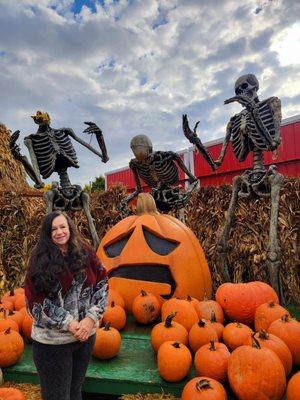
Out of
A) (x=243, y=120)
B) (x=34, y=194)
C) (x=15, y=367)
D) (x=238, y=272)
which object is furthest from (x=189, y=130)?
(x=34, y=194)

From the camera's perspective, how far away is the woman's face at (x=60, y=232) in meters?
2.14

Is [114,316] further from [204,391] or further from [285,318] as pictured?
[285,318]

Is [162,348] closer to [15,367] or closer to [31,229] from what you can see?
[15,367]

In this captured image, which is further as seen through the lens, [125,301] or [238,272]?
[238,272]

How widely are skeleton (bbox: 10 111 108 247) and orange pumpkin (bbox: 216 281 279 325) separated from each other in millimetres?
1746

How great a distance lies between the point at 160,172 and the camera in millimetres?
4484

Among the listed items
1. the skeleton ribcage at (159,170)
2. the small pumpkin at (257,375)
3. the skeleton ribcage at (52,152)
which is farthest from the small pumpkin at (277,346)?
the skeleton ribcage at (52,152)

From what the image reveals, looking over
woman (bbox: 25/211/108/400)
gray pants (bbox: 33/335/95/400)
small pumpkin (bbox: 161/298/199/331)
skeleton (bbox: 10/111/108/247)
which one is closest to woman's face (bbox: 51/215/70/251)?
woman (bbox: 25/211/108/400)

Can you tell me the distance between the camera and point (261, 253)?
17.0 feet

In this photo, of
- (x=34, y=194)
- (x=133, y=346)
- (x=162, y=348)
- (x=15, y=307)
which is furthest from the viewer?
(x=34, y=194)

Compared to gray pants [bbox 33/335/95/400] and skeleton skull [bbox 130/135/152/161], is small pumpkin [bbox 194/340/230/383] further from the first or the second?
skeleton skull [bbox 130/135/152/161]

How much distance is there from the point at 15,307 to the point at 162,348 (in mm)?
1812

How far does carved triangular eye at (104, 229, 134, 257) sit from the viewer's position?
3.88 meters

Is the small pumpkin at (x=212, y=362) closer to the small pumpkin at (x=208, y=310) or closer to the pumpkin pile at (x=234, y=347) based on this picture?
the pumpkin pile at (x=234, y=347)
